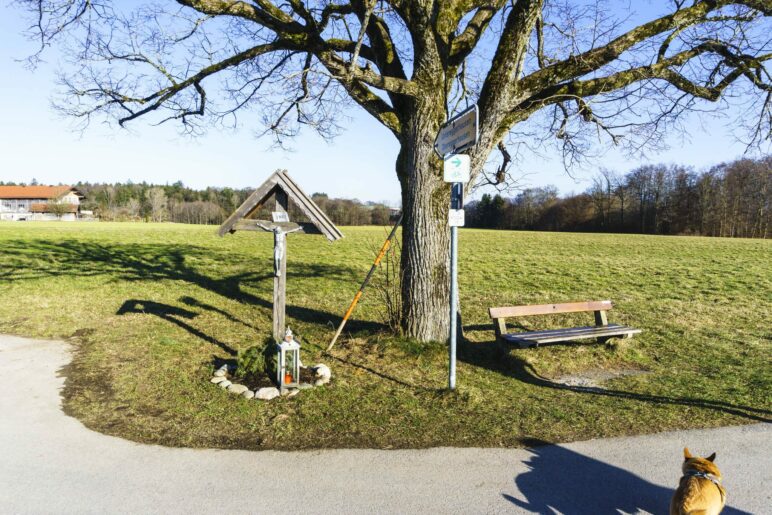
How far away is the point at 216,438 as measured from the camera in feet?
16.5

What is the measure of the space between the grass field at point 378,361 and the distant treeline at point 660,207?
49.7 m

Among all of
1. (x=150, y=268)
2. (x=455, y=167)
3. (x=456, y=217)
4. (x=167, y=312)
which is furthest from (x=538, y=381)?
(x=150, y=268)

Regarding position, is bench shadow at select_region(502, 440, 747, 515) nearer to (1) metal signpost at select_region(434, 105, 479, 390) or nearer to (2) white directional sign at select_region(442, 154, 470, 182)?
(1) metal signpost at select_region(434, 105, 479, 390)

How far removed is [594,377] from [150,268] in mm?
14527

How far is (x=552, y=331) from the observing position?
830 centimetres

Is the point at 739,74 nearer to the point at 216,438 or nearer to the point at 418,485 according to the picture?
the point at 418,485

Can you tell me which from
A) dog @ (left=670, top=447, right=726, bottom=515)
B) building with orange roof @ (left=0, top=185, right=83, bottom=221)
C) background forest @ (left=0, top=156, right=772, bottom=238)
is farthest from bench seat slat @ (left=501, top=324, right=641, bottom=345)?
building with orange roof @ (left=0, top=185, right=83, bottom=221)

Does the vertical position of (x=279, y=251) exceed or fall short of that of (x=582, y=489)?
it exceeds it

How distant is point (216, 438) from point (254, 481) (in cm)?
102

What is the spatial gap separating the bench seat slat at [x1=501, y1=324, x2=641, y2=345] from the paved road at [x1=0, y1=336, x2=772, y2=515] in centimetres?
253

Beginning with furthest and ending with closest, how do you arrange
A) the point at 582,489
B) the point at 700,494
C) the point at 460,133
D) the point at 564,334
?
1. the point at 564,334
2. the point at 460,133
3. the point at 582,489
4. the point at 700,494

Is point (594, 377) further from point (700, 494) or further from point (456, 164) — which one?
point (700, 494)

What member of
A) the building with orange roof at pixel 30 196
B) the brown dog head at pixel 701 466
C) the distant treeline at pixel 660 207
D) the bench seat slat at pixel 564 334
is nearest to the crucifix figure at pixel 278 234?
the bench seat slat at pixel 564 334

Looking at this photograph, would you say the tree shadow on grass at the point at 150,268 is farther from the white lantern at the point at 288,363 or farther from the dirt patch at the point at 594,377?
the dirt patch at the point at 594,377
